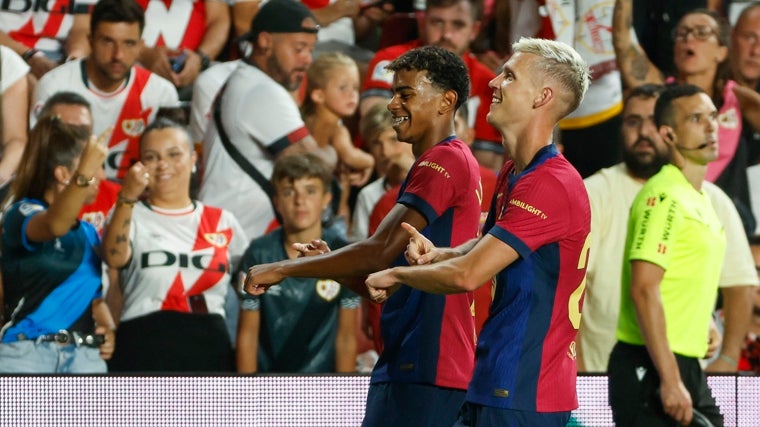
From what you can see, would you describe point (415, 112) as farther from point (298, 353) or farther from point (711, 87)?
point (711, 87)

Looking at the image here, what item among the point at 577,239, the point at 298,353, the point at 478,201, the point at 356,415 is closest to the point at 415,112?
the point at 478,201

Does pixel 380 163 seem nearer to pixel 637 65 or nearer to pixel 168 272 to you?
pixel 168 272

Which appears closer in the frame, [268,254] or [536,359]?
[536,359]

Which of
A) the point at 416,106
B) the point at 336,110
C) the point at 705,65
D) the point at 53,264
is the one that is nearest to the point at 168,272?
the point at 53,264

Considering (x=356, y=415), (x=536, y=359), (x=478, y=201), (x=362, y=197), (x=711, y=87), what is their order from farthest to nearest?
(x=711, y=87), (x=362, y=197), (x=356, y=415), (x=478, y=201), (x=536, y=359)

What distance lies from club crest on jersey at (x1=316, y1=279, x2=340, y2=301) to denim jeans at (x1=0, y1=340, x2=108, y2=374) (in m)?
1.29

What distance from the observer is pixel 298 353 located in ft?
22.5

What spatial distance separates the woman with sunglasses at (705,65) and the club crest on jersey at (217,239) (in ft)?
9.19

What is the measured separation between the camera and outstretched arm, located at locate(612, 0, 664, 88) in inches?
314

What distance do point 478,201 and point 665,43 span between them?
157 inches

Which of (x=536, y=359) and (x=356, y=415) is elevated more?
(x=536, y=359)

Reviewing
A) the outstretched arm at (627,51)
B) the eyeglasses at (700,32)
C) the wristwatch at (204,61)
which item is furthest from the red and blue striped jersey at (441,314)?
the eyeglasses at (700,32)

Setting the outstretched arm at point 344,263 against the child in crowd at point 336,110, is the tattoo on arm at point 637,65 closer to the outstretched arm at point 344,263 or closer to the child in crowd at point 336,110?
the child in crowd at point 336,110

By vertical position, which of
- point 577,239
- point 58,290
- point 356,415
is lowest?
point 356,415
